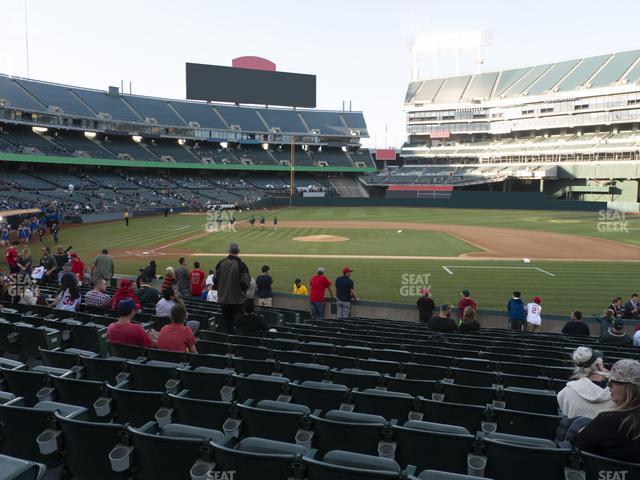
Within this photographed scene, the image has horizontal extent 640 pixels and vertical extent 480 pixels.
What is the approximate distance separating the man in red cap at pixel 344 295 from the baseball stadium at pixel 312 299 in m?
0.06

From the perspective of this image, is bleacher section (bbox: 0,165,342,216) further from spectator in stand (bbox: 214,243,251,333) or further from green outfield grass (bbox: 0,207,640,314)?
spectator in stand (bbox: 214,243,251,333)

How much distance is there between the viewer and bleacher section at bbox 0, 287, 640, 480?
337 cm

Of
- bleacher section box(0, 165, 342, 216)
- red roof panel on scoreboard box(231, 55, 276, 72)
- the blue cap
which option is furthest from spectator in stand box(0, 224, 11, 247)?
red roof panel on scoreboard box(231, 55, 276, 72)

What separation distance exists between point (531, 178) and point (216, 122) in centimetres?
5476

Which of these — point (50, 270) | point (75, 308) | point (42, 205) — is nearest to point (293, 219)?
point (42, 205)

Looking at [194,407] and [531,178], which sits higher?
[531,178]

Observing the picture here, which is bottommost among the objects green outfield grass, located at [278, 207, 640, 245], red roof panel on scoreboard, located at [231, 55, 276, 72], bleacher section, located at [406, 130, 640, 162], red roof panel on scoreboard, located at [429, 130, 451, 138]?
green outfield grass, located at [278, 207, 640, 245]

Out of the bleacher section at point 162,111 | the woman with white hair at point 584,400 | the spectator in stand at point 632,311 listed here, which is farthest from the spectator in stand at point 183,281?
the bleacher section at point 162,111

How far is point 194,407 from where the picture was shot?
430cm

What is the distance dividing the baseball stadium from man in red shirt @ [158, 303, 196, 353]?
3 centimetres

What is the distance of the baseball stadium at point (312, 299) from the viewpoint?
369 centimetres

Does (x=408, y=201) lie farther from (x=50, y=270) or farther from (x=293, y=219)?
(x=50, y=270)

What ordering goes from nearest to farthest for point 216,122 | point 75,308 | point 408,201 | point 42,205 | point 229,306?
point 229,306, point 75,308, point 42,205, point 408,201, point 216,122

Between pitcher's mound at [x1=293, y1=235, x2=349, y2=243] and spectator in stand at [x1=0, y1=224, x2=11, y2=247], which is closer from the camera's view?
spectator in stand at [x1=0, y1=224, x2=11, y2=247]
